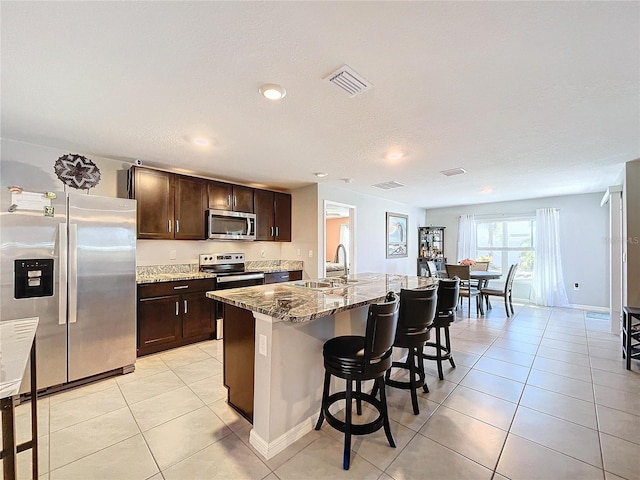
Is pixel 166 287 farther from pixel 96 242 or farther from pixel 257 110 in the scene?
pixel 257 110

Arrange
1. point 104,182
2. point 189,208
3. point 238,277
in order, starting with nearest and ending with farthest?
point 104,182
point 189,208
point 238,277

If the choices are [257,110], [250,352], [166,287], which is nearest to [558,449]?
[250,352]

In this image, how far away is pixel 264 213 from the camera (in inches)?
193

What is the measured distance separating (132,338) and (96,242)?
1.03m

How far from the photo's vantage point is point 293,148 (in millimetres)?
3094

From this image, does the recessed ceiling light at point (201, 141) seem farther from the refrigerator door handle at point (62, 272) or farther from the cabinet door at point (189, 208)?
the refrigerator door handle at point (62, 272)

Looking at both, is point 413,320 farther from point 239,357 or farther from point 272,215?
point 272,215

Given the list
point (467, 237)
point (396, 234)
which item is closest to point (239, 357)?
point (396, 234)

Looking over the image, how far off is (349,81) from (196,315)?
334 centimetres

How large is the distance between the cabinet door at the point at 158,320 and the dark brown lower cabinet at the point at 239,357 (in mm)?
1578

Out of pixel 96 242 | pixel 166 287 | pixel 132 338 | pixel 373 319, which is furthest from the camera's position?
pixel 166 287

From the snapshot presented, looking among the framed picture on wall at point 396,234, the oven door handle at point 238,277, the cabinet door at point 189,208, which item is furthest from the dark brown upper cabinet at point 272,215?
the framed picture on wall at point 396,234

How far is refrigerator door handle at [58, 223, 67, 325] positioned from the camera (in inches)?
97.3

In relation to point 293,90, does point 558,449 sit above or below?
below
